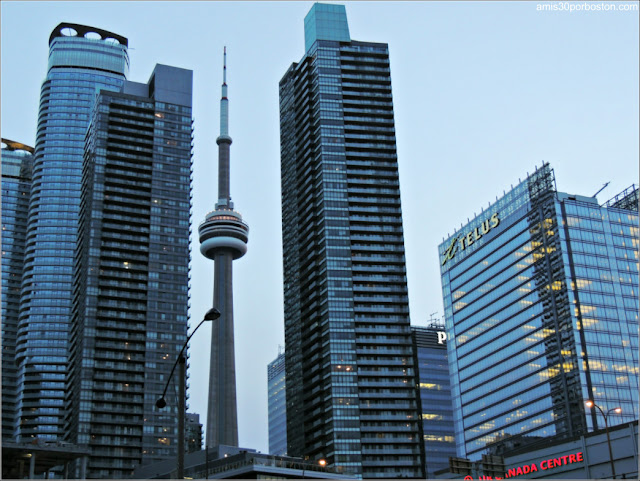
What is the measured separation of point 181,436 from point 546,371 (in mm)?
170445

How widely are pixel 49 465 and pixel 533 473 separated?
105 m

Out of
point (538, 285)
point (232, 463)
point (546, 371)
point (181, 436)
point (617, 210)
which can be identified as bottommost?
point (181, 436)

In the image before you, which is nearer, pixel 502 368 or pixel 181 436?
pixel 181 436

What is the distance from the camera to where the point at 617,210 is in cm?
19838

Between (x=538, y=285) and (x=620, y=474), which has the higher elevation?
(x=538, y=285)

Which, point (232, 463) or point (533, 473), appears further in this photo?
point (232, 463)

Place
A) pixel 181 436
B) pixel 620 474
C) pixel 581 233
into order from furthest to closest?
pixel 581 233 → pixel 620 474 → pixel 181 436

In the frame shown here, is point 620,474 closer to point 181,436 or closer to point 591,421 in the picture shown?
point 181,436

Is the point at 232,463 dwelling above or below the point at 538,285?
below

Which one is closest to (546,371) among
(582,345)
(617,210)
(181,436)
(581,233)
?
(582,345)

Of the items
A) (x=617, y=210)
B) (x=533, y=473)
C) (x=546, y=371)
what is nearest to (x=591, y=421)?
(x=546, y=371)

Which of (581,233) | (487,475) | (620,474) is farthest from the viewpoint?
(581,233)

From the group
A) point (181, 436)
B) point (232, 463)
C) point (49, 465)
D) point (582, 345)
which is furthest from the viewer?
point (582, 345)

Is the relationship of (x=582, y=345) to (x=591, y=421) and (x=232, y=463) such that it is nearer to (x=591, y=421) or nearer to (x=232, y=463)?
(x=591, y=421)
